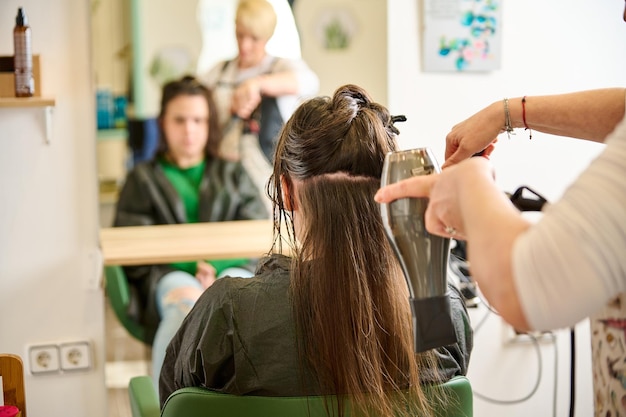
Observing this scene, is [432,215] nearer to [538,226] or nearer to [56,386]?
[538,226]

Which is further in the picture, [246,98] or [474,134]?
[246,98]

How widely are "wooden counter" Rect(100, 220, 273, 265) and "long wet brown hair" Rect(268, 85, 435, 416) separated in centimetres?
109

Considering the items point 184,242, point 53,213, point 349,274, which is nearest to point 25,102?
point 53,213

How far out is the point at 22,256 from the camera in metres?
2.37

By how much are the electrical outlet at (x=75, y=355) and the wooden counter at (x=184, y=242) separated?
0.30 m

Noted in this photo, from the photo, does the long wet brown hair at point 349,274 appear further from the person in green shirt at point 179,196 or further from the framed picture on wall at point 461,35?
the framed picture on wall at point 461,35

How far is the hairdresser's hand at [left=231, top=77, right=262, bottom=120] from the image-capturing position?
2461 millimetres

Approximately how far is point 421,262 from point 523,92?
2.15 metres

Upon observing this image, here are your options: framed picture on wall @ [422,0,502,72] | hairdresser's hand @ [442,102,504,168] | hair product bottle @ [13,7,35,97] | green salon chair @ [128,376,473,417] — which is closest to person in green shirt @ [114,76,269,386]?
hair product bottle @ [13,7,35,97]

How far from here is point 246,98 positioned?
2.47m

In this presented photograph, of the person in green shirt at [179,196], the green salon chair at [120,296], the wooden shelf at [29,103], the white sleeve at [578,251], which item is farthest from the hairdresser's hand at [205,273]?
the white sleeve at [578,251]

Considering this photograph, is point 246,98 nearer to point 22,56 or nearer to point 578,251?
point 22,56

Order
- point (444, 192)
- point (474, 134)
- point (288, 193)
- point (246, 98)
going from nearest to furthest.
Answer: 1. point (444, 192)
2. point (474, 134)
3. point (288, 193)
4. point (246, 98)

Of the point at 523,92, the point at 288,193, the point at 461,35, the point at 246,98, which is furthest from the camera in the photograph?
the point at 523,92
